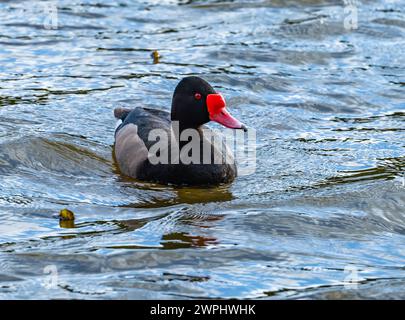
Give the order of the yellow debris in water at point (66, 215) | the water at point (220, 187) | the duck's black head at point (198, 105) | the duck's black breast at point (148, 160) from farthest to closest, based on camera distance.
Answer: the duck's black head at point (198, 105) → the duck's black breast at point (148, 160) → the yellow debris in water at point (66, 215) → the water at point (220, 187)

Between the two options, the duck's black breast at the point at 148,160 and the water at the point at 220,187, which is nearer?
the water at the point at 220,187

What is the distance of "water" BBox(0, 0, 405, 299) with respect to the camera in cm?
796

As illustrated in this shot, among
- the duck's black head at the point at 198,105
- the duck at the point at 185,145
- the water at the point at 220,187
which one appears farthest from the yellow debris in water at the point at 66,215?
the duck's black head at the point at 198,105

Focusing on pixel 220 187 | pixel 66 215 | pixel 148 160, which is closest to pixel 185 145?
pixel 148 160

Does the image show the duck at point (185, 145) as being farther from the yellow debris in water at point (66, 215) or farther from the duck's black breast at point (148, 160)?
the yellow debris in water at point (66, 215)

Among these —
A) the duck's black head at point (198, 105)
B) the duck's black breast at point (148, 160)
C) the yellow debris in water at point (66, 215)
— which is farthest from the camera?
the duck's black head at point (198, 105)

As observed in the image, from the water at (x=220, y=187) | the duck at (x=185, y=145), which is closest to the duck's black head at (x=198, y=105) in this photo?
the duck at (x=185, y=145)

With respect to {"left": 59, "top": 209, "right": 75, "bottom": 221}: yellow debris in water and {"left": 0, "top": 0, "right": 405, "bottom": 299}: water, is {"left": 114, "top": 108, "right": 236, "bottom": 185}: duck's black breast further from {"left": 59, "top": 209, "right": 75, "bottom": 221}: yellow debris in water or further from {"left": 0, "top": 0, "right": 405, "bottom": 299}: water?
{"left": 59, "top": 209, "right": 75, "bottom": 221}: yellow debris in water

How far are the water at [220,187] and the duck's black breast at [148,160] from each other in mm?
133

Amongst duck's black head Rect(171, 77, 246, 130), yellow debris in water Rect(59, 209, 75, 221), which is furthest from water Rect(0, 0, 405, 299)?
duck's black head Rect(171, 77, 246, 130)

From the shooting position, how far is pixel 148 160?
10469mm

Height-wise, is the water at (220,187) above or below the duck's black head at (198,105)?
below

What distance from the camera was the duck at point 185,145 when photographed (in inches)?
404
